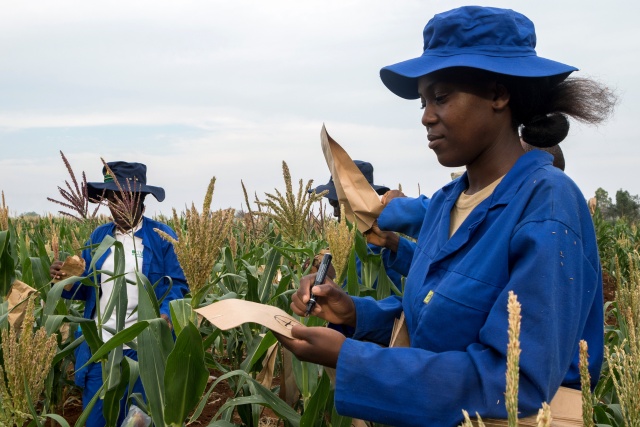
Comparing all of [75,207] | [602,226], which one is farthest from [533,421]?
[602,226]

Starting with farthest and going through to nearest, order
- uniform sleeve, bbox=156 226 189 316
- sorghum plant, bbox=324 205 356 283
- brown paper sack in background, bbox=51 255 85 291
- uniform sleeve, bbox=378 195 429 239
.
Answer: uniform sleeve, bbox=156 226 189 316 → brown paper sack in background, bbox=51 255 85 291 → uniform sleeve, bbox=378 195 429 239 → sorghum plant, bbox=324 205 356 283

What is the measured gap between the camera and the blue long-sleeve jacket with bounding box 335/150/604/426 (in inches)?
58.1

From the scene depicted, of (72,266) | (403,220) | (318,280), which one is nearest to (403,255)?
(403,220)

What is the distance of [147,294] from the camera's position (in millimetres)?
2586

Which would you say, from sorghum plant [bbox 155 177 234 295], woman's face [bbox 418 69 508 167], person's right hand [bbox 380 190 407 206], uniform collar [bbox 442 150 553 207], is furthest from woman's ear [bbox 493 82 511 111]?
person's right hand [bbox 380 190 407 206]

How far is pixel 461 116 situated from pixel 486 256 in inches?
15.5

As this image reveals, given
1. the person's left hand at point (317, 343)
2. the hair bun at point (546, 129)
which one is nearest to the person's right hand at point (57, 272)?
the person's left hand at point (317, 343)

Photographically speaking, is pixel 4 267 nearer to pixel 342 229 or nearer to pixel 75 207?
pixel 75 207

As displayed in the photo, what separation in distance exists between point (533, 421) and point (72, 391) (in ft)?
13.2

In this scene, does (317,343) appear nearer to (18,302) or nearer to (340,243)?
(340,243)

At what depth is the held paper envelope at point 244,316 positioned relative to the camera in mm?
1700

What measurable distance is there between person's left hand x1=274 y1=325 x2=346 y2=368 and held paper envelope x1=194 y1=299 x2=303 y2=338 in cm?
3

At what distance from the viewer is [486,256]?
162 cm

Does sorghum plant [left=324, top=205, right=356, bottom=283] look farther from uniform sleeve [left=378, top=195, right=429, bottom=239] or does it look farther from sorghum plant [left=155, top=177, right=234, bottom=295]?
sorghum plant [left=155, top=177, right=234, bottom=295]
